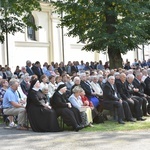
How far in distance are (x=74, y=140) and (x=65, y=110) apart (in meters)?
1.74

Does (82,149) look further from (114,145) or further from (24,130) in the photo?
(24,130)

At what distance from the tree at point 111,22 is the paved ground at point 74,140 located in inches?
434

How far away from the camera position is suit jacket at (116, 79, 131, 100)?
13.1 m

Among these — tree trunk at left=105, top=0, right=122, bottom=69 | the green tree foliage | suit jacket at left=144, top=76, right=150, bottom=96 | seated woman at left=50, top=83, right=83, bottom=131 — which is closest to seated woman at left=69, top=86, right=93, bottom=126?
seated woman at left=50, top=83, right=83, bottom=131

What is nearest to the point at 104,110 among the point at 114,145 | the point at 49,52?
the point at 114,145

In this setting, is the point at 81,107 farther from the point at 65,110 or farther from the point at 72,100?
the point at 65,110

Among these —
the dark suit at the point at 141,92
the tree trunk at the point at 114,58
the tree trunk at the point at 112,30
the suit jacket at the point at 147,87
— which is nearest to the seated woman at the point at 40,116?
the dark suit at the point at 141,92

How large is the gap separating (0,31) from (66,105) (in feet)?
36.9

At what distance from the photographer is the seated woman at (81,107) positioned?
37.5 feet

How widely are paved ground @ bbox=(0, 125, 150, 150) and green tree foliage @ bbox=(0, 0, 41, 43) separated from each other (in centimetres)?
1013

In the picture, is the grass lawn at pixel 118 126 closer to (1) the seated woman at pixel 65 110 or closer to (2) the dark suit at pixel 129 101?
(1) the seated woman at pixel 65 110

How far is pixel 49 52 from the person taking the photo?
112ft

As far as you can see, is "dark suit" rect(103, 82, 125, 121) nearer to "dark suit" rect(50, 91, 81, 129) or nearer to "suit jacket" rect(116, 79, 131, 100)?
"suit jacket" rect(116, 79, 131, 100)

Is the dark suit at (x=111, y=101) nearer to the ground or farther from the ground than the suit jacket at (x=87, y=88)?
nearer to the ground
